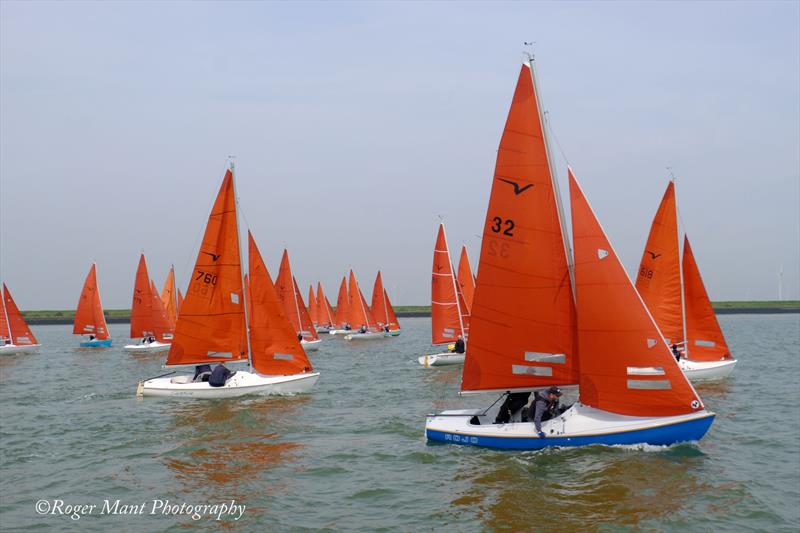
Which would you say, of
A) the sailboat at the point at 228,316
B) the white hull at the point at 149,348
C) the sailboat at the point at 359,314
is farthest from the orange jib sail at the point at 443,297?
the sailboat at the point at 359,314

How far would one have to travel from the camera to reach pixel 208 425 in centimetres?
2033

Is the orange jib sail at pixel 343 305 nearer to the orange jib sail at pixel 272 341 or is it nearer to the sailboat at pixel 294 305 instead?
the sailboat at pixel 294 305

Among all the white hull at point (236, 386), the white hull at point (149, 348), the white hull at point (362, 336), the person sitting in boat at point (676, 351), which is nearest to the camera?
the white hull at point (236, 386)

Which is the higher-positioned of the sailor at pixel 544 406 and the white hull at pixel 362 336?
the sailor at pixel 544 406

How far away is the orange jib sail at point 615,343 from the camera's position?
14.5 meters

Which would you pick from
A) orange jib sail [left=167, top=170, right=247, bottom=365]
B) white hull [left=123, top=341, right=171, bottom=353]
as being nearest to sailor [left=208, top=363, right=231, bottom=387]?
orange jib sail [left=167, top=170, right=247, bottom=365]

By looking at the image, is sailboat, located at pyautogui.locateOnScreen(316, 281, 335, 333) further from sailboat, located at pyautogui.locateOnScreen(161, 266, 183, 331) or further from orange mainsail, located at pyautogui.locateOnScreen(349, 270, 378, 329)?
sailboat, located at pyautogui.locateOnScreen(161, 266, 183, 331)

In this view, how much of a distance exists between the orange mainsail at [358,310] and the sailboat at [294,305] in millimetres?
Result: 13571

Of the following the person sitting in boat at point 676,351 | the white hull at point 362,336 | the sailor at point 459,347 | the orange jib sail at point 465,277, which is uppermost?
the orange jib sail at point 465,277

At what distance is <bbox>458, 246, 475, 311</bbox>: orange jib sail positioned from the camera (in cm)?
4738

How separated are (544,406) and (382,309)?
61.5 meters

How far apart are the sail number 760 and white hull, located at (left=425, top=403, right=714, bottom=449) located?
4.37m

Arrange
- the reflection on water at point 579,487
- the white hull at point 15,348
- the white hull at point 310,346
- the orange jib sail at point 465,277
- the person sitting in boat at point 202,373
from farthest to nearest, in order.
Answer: the white hull at point 310,346 < the white hull at point 15,348 < the orange jib sail at point 465,277 < the person sitting in boat at point 202,373 < the reflection on water at point 579,487

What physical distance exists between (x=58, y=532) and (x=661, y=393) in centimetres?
1237
